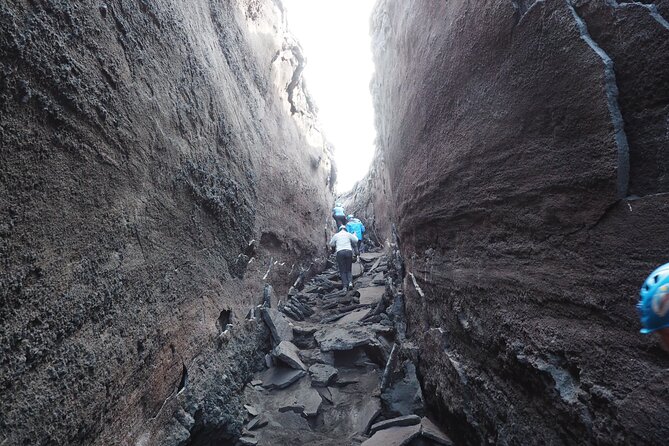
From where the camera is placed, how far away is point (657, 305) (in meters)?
1.14

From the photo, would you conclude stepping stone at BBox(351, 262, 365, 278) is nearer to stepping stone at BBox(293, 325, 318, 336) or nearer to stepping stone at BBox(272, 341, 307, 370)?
stepping stone at BBox(293, 325, 318, 336)

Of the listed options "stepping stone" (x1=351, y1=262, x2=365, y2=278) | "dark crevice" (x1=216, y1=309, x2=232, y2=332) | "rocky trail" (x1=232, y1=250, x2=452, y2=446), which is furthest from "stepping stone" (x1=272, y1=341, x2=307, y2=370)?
"stepping stone" (x1=351, y1=262, x2=365, y2=278)

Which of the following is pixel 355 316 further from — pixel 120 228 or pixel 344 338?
pixel 120 228

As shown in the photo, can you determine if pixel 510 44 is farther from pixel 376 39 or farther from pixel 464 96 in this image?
pixel 376 39

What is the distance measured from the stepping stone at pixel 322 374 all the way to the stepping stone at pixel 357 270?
4829mm

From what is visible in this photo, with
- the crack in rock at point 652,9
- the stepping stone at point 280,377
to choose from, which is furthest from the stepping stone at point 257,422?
the crack in rock at point 652,9

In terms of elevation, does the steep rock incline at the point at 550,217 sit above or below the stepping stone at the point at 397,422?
above

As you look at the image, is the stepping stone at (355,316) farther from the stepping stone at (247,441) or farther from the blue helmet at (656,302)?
the blue helmet at (656,302)

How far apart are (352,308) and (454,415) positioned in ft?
11.8

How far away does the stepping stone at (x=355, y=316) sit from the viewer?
5.45m

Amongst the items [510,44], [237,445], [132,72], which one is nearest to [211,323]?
[237,445]

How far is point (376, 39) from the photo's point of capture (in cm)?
779

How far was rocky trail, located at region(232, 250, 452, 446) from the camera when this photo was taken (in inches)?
125

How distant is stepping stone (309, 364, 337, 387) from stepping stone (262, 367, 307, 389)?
0.45ft
